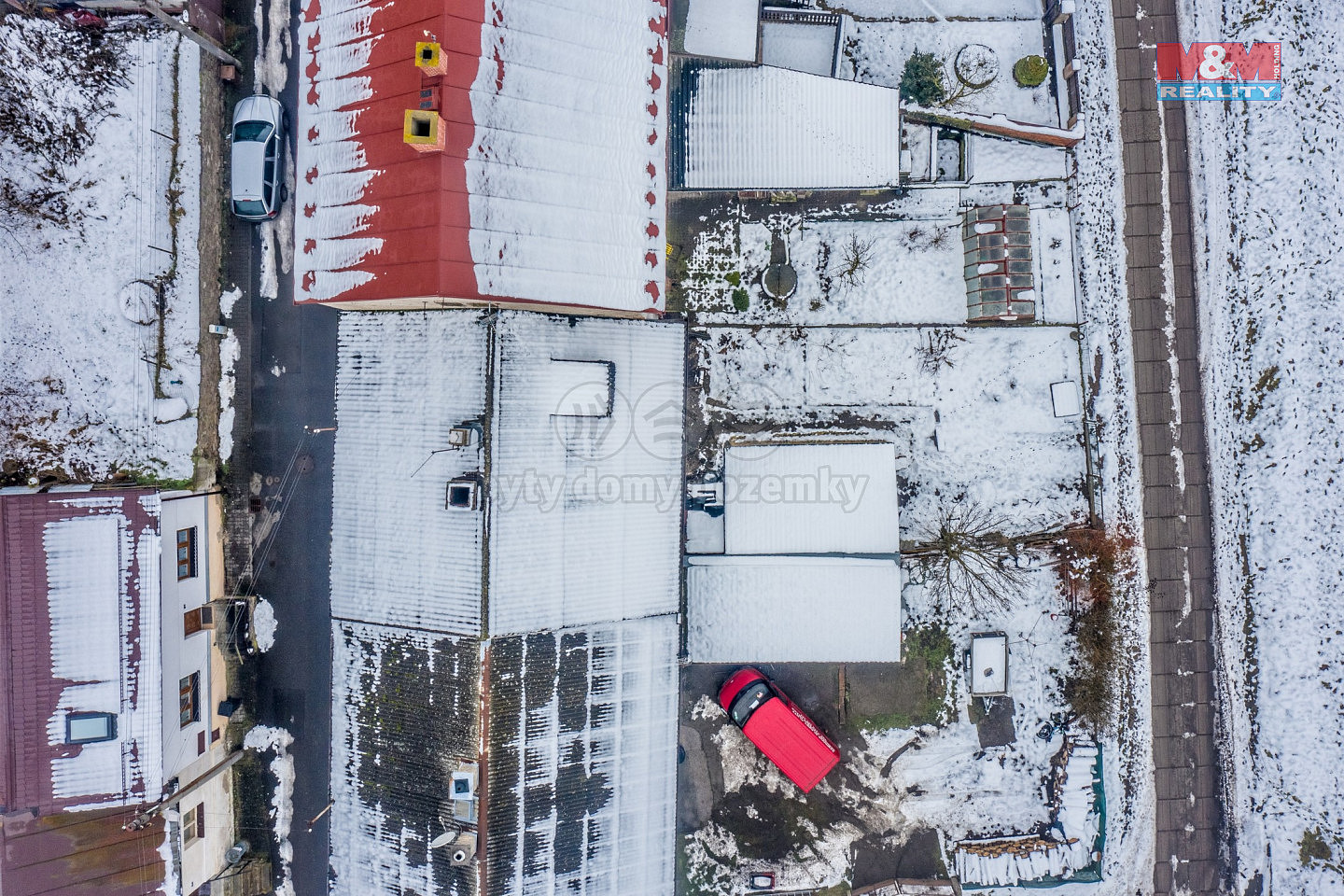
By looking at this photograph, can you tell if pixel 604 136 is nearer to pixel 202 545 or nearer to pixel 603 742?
pixel 603 742

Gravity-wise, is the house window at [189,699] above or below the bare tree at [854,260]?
below

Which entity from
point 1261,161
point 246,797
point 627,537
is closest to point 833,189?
point 627,537

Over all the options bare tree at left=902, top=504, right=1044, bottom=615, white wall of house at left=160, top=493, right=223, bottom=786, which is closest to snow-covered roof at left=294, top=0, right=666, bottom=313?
white wall of house at left=160, top=493, right=223, bottom=786

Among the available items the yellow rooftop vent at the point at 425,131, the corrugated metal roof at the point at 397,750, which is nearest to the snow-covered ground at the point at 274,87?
the yellow rooftop vent at the point at 425,131

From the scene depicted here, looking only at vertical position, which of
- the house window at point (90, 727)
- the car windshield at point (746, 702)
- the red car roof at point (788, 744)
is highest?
the house window at point (90, 727)

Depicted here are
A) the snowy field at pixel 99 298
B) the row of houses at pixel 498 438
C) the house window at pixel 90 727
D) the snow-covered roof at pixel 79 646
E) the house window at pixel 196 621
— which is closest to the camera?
the row of houses at pixel 498 438

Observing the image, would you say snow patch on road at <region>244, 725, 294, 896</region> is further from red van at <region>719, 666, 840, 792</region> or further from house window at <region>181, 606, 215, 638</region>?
red van at <region>719, 666, 840, 792</region>

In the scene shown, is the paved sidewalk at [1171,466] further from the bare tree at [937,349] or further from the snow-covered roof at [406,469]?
the snow-covered roof at [406,469]
